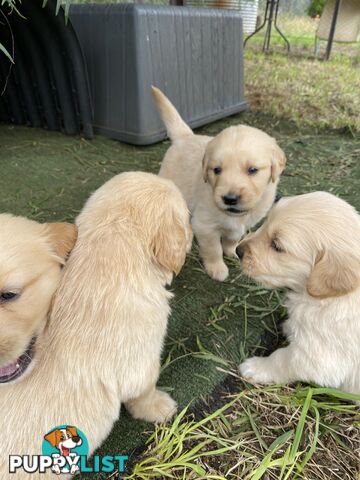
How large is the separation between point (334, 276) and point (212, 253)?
1182 mm

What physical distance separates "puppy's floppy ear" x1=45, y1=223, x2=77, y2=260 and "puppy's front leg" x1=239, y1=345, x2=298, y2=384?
1.17 m

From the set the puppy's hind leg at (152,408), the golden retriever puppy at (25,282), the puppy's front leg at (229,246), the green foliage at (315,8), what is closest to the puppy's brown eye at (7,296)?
the golden retriever puppy at (25,282)

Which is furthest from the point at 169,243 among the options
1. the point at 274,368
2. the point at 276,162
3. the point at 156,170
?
the point at 156,170

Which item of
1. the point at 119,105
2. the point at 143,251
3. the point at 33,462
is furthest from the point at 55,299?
the point at 119,105

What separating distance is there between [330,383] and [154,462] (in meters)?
0.91

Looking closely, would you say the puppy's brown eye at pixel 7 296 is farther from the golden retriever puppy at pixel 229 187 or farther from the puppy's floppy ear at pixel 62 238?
the golden retriever puppy at pixel 229 187

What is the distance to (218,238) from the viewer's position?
2.76 meters

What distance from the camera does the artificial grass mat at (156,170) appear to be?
80.9 inches

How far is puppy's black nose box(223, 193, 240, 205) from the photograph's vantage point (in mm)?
2446

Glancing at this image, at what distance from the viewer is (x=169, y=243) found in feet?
5.10

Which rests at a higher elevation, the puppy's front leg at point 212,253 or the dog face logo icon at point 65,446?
the dog face logo icon at point 65,446

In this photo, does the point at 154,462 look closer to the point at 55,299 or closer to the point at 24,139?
the point at 55,299

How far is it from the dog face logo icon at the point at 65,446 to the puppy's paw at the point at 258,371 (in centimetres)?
94

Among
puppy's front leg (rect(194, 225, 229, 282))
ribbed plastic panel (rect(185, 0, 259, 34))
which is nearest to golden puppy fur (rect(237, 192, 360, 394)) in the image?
puppy's front leg (rect(194, 225, 229, 282))
